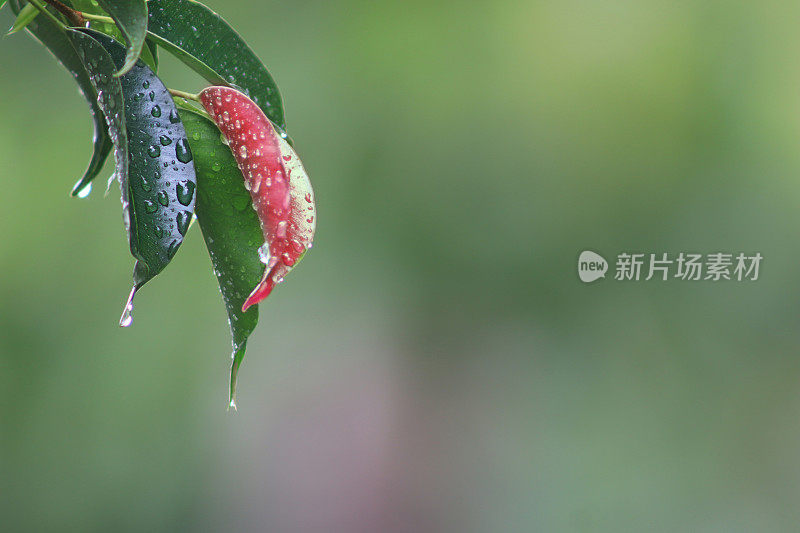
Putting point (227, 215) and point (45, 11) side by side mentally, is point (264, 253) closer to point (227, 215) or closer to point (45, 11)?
point (227, 215)

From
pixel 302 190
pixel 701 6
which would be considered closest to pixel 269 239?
pixel 302 190

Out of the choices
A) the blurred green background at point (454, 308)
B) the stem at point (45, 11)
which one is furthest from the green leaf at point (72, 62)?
the blurred green background at point (454, 308)

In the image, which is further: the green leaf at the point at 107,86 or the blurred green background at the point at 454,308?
the blurred green background at the point at 454,308

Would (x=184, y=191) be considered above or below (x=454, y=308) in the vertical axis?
above

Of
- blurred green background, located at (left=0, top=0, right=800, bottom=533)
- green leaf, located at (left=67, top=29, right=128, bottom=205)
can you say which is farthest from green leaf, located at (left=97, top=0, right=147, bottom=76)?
blurred green background, located at (left=0, top=0, right=800, bottom=533)

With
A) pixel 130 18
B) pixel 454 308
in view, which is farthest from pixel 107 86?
pixel 454 308

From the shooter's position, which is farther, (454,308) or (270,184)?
(454,308)

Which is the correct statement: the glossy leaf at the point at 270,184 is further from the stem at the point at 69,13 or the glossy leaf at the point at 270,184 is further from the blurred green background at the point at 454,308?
the blurred green background at the point at 454,308

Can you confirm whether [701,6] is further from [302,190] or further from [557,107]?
[302,190]
